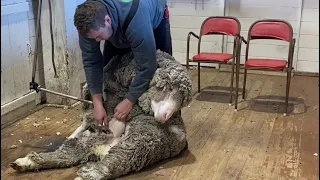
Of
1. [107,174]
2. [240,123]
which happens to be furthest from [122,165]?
[240,123]

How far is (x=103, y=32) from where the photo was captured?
6.38 ft

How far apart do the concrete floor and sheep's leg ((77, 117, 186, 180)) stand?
0.25ft

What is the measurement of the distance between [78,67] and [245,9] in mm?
2115

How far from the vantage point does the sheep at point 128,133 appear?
2.14m

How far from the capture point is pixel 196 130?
293cm

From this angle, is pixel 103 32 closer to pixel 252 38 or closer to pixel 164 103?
pixel 164 103

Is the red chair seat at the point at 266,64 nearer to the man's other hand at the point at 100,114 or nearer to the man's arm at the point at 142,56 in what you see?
the man's arm at the point at 142,56

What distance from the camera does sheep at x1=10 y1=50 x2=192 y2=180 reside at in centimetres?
214

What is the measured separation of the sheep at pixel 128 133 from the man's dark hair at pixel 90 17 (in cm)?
43

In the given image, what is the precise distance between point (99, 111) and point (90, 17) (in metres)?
0.61

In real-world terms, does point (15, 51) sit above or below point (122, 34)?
below

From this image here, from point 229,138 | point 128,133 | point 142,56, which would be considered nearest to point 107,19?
point 142,56

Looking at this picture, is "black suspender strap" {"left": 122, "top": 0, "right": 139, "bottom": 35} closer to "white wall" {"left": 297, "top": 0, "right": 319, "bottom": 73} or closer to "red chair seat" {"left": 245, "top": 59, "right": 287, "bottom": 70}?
"red chair seat" {"left": 245, "top": 59, "right": 287, "bottom": 70}

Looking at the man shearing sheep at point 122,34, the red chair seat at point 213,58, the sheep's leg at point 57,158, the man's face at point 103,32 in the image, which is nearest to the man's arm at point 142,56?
the man shearing sheep at point 122,34
